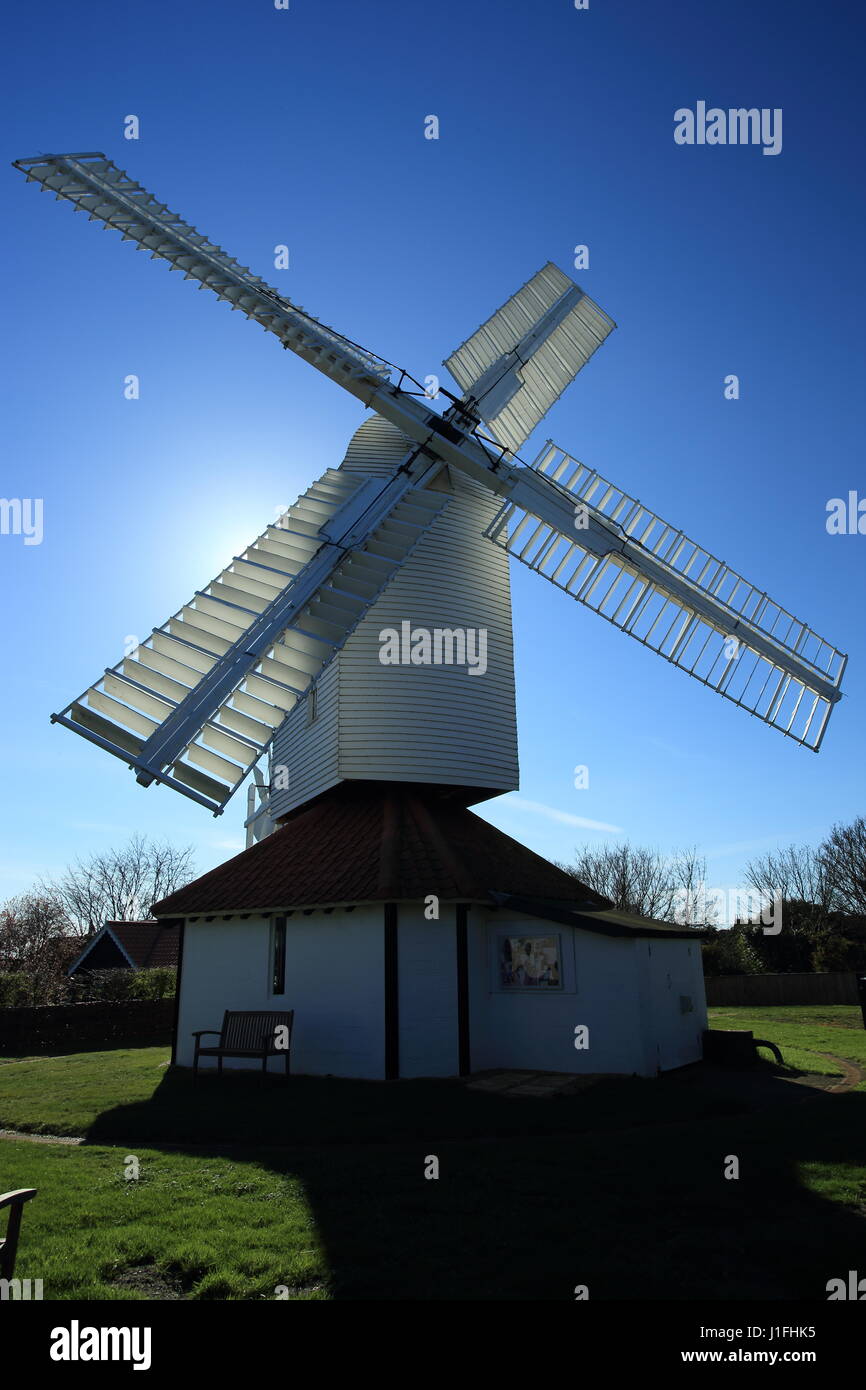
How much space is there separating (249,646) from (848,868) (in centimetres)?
4475

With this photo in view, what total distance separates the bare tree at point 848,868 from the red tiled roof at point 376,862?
33.6 m

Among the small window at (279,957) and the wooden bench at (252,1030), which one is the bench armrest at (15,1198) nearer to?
the wooden bench at (252,1030)

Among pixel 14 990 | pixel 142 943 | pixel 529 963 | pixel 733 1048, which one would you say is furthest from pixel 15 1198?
pixel 142 943

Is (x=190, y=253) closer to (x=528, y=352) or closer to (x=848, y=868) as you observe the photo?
(x=528, y=352)

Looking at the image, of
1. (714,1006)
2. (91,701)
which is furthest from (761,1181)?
(714,1006)

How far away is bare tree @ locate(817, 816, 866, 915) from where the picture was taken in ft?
145

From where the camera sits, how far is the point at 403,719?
1577cm

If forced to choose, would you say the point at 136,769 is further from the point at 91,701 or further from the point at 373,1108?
the point at 373,1108

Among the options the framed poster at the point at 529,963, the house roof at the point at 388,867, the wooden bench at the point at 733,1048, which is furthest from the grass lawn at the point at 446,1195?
the house roof at the point at 388,867

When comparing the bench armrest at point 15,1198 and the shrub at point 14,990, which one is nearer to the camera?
the bench armrest at point 15,1198

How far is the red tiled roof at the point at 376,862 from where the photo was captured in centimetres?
1384

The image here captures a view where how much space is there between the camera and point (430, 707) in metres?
16.0

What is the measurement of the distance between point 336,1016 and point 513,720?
22.9ft

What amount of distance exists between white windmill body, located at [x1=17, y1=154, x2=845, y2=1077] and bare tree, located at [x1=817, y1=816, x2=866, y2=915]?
111ft
